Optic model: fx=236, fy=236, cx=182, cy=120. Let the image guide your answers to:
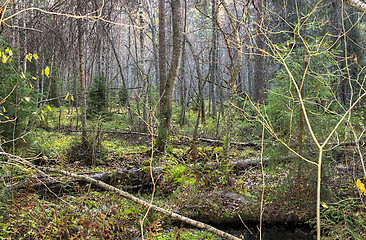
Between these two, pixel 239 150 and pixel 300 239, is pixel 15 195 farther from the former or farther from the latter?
pixel 239 150

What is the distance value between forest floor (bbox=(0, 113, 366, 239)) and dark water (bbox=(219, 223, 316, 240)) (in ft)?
0.17

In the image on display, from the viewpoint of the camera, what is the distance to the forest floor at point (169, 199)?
3149 millimetres

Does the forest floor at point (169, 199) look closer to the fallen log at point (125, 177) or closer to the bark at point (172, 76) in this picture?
the fallen log at point (125, 177)

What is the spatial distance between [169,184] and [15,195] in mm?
2710

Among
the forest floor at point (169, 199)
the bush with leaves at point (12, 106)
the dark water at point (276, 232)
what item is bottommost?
the dark water at point (276, 232)

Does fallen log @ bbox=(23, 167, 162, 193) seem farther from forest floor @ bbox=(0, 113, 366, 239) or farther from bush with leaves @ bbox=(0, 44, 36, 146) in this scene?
bush with leaves @ bbox=(0, 44, 36, 146)

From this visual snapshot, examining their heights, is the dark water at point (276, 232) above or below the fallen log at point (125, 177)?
below

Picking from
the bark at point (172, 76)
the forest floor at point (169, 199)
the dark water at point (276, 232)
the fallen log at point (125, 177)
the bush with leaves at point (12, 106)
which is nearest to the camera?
the forest floor at point (169, 199)

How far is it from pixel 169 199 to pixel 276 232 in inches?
77.6

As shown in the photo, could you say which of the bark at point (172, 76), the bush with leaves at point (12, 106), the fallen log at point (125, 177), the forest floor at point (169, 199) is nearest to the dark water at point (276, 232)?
the forest floor at point (169, 199)

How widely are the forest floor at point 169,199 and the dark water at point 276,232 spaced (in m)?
0.05

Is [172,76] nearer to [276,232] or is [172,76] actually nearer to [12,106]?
[12,106]

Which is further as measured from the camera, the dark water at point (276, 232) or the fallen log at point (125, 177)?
the fallen log at point (125, 177)

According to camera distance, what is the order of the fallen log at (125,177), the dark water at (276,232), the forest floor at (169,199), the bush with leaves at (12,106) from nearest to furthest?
1. the forest floor at (169,199)
2. the dark water at (276,232)
3. the bush with leaves at (12,106)
4. the fallen log at (125,177)
